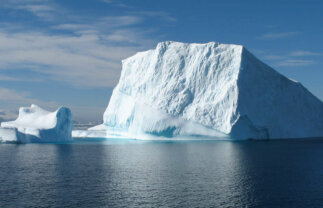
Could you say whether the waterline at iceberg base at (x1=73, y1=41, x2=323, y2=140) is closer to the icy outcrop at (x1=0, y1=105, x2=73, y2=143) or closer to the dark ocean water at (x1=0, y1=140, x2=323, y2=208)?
the icy outcrop at (x1=0, y1=105, x2=73, y2=143)

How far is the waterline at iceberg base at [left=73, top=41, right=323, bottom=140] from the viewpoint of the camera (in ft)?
123

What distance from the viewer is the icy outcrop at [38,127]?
127ft

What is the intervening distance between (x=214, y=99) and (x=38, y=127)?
832 inches

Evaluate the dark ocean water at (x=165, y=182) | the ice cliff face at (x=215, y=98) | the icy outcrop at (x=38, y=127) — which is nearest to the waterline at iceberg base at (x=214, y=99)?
the ice cliff face at (x=215, y=98)

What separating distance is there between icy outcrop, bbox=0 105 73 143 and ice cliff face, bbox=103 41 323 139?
7767mm

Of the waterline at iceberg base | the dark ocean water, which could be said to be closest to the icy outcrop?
the waterline at iceberg base

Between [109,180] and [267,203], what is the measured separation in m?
7.64

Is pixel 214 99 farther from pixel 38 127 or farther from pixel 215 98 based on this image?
pixel 38 127

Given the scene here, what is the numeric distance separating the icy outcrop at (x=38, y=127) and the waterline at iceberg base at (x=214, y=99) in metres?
7.74

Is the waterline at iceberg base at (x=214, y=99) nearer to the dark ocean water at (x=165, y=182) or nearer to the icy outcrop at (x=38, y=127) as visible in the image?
the icy outcrop at (x=38, y=127)

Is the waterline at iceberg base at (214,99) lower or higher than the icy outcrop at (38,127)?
higher

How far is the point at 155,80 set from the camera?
4206 cm

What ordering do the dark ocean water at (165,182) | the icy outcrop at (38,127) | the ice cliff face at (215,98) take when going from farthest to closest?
1. the icy outcrop at (38,127)
2. the ice cliff face at (215,98)
3. the dark ocean water at (165,182)

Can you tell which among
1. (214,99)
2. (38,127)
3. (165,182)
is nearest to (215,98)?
(214,99)
